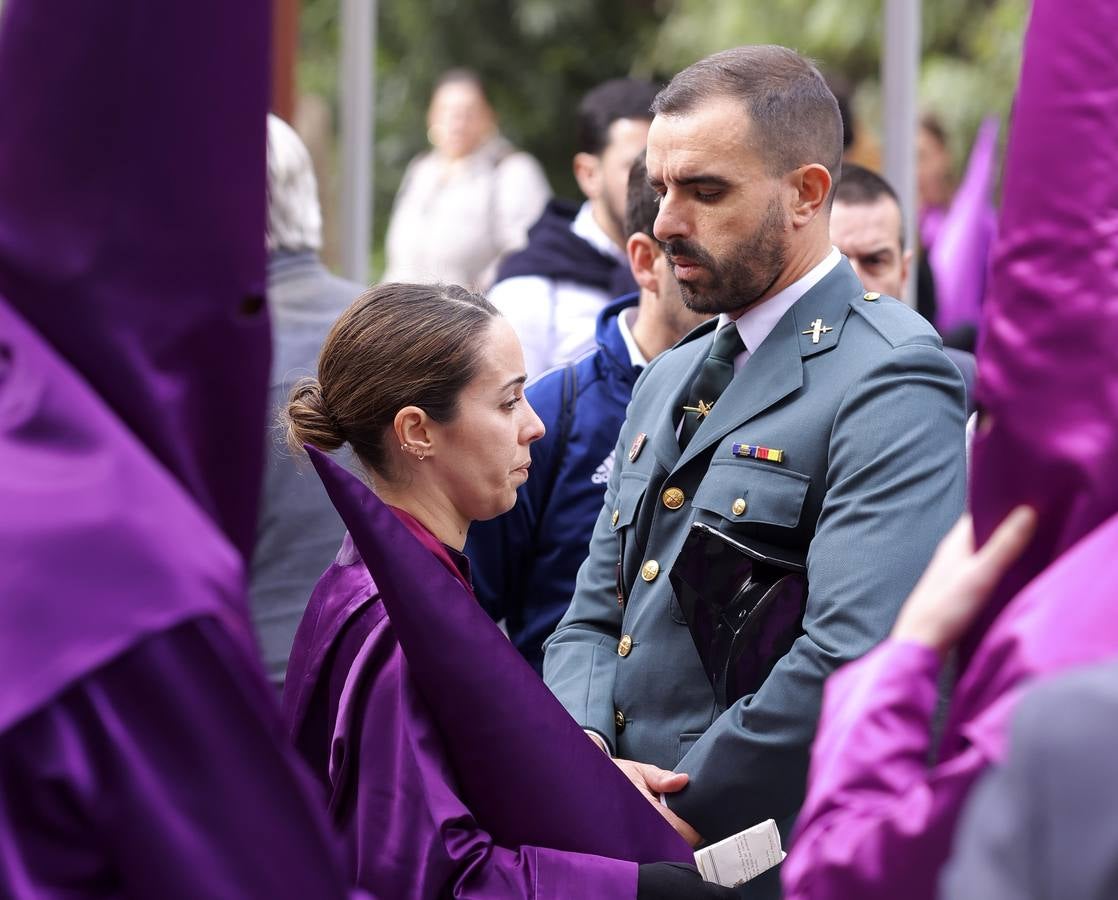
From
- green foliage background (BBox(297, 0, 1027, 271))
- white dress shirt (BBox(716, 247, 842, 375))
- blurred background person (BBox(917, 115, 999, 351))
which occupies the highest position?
white dress shirt (BBox(716, 247, 842, 375))

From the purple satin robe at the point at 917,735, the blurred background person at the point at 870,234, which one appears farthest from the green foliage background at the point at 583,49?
the purple satin robe at the point at 917,735

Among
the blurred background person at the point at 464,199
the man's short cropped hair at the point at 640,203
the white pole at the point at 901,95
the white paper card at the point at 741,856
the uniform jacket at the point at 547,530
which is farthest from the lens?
the blurred background person at the point at 464,199

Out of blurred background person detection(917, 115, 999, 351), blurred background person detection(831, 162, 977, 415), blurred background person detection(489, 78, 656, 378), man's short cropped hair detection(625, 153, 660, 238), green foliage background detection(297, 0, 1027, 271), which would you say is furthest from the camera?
green foliage background detection(297, 0, 1027, 271)

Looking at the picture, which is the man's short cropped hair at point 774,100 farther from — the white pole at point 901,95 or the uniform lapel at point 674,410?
the white pole at point 901,95

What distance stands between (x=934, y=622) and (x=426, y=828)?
0.86 metres

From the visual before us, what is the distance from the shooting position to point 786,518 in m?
2.70

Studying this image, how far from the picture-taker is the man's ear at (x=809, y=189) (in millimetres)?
2938

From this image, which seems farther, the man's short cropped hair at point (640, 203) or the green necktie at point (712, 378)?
the man's short cropped hair at point (640, 203)

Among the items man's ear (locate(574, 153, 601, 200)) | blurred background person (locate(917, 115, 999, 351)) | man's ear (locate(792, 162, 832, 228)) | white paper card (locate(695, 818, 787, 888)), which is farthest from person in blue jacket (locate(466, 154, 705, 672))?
blurred background person (locate(917, 115, 999, 351))

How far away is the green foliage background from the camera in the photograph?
505 inches

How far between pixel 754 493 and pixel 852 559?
231 millimetres

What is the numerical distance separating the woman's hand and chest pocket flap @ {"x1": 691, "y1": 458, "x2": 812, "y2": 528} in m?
0.98

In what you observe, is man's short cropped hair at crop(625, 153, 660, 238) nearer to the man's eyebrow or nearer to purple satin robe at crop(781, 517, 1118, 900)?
the man's eyebrow

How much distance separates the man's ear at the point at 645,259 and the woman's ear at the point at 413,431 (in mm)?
1131
